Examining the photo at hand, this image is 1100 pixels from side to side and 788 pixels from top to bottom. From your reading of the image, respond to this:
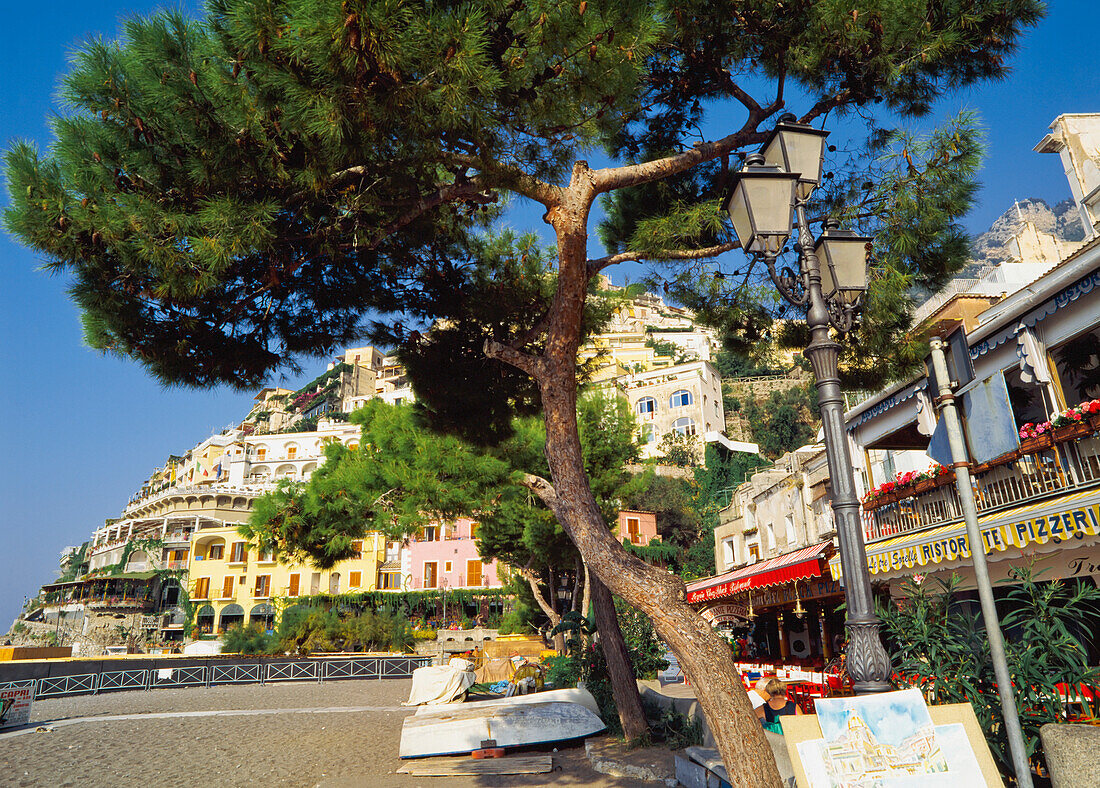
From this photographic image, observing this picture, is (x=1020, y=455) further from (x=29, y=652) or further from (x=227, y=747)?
(x=29, y=652)

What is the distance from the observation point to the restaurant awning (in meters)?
6.37

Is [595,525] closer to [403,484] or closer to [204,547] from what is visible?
[403,484]

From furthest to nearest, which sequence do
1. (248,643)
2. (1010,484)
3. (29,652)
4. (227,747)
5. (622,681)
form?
(248,643) < (29,652) < (227,747) < (622,681) < (1010,484)

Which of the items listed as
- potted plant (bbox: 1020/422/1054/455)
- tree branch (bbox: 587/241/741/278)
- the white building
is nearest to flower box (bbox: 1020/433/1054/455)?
potted plant (bbox: 1020/422/1054/455)

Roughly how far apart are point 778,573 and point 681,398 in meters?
44.0

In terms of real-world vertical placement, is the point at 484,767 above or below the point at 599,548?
below

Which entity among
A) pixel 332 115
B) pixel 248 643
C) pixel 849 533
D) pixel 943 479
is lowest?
pixel 248 643

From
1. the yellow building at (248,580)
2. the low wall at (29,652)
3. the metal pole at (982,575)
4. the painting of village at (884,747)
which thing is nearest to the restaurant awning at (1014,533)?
the metal pole at (982,575)

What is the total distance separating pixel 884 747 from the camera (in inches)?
113

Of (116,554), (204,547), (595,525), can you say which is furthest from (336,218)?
(116,554)

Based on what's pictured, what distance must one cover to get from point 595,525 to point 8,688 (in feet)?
47.4

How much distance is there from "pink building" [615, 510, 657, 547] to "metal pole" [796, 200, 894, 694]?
38508 millimetres

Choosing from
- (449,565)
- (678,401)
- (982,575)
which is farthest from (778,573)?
(678,401)

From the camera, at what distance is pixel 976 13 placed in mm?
5582
